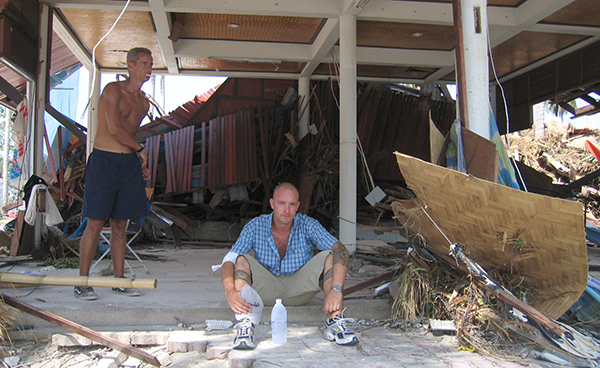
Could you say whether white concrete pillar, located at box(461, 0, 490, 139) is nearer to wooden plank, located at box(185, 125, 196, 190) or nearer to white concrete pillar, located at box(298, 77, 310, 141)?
white concrete pillar, located at box(298, 77, 310, 141)

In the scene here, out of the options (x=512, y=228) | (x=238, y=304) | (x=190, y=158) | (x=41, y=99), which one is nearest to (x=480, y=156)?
(x=512, y=228)

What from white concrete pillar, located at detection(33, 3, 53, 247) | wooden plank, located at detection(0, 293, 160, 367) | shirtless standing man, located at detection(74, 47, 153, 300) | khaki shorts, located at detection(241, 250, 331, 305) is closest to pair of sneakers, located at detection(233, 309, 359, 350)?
khaki shorts, located at detection(241, 250, 331, 305)

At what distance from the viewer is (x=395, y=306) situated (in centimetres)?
311

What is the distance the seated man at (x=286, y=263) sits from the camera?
9.14 feet

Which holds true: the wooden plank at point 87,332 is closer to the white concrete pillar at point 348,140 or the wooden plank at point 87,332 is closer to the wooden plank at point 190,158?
the white concrete pillar at point 348,140

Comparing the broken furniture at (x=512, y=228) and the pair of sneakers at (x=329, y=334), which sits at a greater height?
the broken furniture at (x=512, y=228)

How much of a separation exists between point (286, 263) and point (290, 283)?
0.15 metres

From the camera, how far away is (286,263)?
125 inches

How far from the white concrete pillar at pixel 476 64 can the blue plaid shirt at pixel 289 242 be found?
134cm

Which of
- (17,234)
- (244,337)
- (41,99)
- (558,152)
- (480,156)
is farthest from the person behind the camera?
(558,152)

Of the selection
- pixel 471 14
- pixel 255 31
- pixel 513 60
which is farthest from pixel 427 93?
pixel 471 14

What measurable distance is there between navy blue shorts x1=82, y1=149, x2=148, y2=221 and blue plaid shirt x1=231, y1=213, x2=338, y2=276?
Result: 1077mm

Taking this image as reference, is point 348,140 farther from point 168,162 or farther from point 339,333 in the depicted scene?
point 168,162

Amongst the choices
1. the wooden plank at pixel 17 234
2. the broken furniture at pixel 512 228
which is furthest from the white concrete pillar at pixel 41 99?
the broken furniture at pixel 512 228
